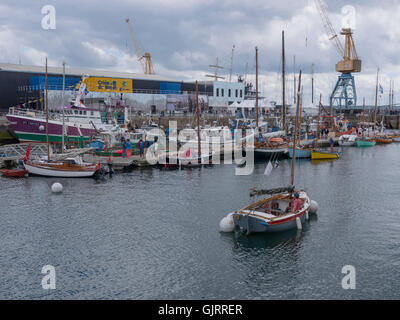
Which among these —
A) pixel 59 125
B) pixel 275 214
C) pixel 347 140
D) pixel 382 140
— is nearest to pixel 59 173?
pixel 59 125

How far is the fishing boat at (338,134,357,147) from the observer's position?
73.6 m

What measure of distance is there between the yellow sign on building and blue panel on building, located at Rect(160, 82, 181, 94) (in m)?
8.87

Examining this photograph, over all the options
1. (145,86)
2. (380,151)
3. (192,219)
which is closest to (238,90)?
(145,86)

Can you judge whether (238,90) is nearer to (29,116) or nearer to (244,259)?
(29,116)

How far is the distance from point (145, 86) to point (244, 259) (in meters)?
69.2

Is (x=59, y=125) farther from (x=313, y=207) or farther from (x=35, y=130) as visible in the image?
(x=313, y=207)

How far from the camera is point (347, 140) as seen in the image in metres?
74.9

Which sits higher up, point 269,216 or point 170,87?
point 170,87

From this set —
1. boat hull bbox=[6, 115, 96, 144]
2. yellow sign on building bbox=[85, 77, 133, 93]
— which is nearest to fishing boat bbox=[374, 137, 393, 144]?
yellow sign on building bbox=[85, 77, 133, 93]

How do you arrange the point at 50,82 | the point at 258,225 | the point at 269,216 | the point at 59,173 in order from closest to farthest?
the point at 258,225 → the point at 269,216 → the point at 59,173 → the point at 50,82

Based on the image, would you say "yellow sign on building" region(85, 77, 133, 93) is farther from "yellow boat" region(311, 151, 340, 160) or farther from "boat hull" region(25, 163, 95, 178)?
"yellow boat" region(311, 151, 340, 160)

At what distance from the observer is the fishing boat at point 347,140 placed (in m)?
73.6

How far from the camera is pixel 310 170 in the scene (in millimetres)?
45406

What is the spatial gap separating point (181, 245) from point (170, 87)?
70.2m
